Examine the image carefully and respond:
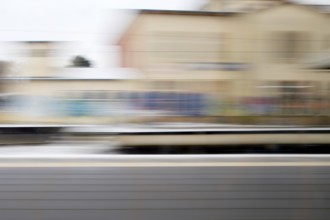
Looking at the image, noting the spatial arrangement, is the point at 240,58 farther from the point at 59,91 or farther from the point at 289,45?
the point at 59,91

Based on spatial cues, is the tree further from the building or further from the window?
the window

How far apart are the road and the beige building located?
1.37 m

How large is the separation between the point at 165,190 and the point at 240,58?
279 centimetres

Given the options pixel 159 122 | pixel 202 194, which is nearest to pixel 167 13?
pixel 159 122

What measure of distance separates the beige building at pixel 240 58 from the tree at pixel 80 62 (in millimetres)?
400

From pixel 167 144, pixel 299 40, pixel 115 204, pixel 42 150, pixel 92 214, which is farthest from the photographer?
pixel 299 40

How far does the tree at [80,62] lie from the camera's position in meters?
4.68

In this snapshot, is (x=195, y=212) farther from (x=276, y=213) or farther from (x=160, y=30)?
(x=160, y=30)

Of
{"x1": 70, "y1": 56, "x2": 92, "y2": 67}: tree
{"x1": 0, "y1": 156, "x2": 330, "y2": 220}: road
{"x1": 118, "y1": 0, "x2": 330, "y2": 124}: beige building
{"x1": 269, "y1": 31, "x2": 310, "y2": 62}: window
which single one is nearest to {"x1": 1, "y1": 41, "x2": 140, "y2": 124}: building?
{"x1": 70, "y1": 56, "x2": 92, "y2": 67}: tree

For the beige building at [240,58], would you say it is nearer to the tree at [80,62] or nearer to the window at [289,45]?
the window at [289,45]

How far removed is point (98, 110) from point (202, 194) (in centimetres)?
270

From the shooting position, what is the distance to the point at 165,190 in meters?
2.39

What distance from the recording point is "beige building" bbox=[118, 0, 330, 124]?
465 centimetres

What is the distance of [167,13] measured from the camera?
4.62 meters
